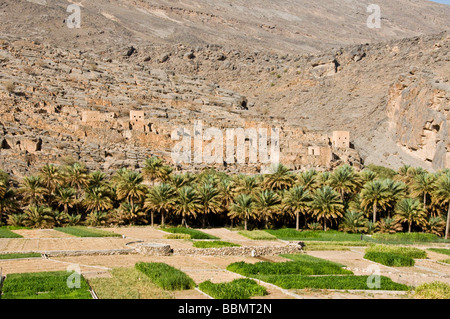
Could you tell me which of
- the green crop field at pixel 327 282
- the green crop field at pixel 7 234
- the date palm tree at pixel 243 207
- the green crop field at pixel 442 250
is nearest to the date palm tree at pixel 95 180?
the green crop field at pixel 7 234

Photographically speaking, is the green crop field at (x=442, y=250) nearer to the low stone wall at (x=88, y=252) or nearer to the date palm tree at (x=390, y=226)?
the date palm tree at (x=390, y=226)

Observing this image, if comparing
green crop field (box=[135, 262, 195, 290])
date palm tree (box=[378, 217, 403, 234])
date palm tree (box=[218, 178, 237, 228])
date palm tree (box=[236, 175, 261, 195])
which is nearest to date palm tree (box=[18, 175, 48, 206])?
A: date palm tree (box=[218, 178, 237, 228])

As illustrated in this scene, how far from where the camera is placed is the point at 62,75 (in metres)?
73.2

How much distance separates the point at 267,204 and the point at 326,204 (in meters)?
3.86

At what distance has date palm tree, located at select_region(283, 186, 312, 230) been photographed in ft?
120

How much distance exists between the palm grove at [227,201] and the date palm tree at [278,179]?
72 mm

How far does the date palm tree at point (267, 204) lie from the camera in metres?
36.7

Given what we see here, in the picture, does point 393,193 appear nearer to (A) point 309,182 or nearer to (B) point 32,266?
(A) point 309,182

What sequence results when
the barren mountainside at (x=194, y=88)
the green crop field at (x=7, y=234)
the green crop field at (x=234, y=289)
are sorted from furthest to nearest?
1. the barren mountainside at (x=194, y=88)
2. the green crop field at (x=7, y=234)
3. the green crop field at (x=234, y=289)

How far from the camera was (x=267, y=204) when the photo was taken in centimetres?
3681

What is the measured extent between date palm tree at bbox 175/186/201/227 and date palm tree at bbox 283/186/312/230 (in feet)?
19.3

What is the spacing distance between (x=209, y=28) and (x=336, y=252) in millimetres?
119861

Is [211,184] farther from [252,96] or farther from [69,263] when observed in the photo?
[252,96]
